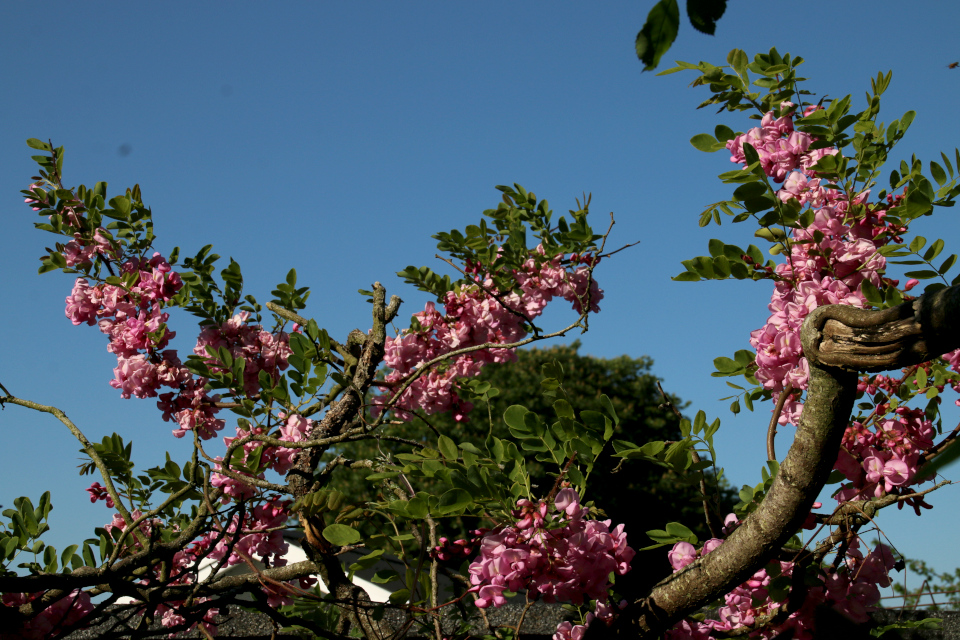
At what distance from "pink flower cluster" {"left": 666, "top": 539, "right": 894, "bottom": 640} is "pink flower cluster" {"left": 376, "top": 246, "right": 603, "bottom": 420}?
1.94 meters

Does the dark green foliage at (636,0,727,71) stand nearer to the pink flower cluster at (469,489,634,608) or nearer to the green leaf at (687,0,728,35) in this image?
the green leaf at (687,0,728,35)

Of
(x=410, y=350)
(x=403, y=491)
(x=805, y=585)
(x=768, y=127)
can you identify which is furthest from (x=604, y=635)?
(x=410, y=350)

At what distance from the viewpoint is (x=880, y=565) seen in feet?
6.91

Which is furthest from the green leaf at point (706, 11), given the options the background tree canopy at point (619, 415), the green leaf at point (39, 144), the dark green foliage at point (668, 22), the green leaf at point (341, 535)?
the background tree canopy at point (619, 415)

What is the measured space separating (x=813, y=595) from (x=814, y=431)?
77 cm

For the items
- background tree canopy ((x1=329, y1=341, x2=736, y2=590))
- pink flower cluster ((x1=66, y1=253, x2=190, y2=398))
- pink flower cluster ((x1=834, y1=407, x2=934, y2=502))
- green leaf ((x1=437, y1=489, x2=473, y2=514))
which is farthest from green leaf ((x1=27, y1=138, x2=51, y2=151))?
background tree canopy ((x1=329, y1=341, x2=736, y2=590))

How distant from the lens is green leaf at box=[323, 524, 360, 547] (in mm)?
1892

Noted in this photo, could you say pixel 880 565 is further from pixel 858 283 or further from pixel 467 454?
pixel 467 454

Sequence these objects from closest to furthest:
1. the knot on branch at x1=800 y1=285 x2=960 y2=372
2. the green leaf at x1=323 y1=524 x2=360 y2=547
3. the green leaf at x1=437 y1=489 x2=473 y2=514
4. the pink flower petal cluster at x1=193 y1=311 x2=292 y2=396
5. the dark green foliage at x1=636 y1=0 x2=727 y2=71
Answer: the dark green foliage at x1=636 y1=0 x2=727 y2=71 < the knot on branch at x1=800 y1=285 x2=960 y2=372 < the green leaf at x1=437 y1=489 x2=473 y2=514 < the green leaf at x1=323 y1=524 x2=360 y2=547 < the pink flower petal cluster at x1=193 y1=311 x2=292 y2=396

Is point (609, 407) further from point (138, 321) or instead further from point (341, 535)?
point (138, 321)

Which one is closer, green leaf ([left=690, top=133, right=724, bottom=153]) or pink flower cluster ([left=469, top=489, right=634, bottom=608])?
pink flower cluster ([left=469, top=489, right=634, bottom=608])

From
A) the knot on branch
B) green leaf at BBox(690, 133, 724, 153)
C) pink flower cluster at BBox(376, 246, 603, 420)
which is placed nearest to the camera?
the knot on branch

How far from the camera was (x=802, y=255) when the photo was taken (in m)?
2.28

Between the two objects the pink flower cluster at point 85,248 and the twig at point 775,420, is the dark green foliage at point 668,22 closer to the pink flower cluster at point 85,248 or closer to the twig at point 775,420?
the twig at point 775,420
